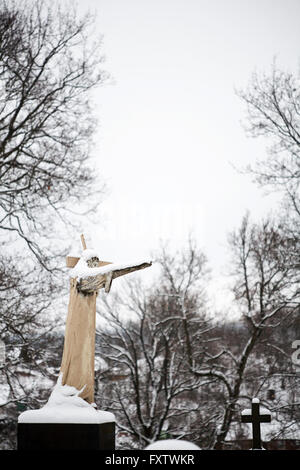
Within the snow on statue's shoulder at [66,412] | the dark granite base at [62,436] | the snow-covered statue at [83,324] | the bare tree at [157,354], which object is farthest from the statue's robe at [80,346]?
the bare tree at [157,354]

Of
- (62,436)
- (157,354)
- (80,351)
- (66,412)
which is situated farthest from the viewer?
(157,354)

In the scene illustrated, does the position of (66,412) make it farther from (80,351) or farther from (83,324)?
(83,324)

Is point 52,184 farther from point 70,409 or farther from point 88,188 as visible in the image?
point 70,409

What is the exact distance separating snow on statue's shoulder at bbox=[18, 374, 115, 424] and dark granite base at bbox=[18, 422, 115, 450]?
0.16 ft

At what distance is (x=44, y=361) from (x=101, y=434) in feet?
25.1

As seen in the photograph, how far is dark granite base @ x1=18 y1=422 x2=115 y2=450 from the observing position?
5312mm

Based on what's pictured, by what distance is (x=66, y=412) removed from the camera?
5.48m

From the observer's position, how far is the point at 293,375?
1328 centimetres

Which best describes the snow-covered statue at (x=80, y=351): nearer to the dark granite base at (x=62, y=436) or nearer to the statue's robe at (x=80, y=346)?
the statue's robe at (x=80, y=346)

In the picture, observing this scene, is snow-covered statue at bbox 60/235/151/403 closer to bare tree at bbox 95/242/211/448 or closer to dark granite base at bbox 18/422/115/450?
dark granite base at bbox 18/422/115/450

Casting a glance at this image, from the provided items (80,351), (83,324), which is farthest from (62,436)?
(83,324)

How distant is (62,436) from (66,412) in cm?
25
